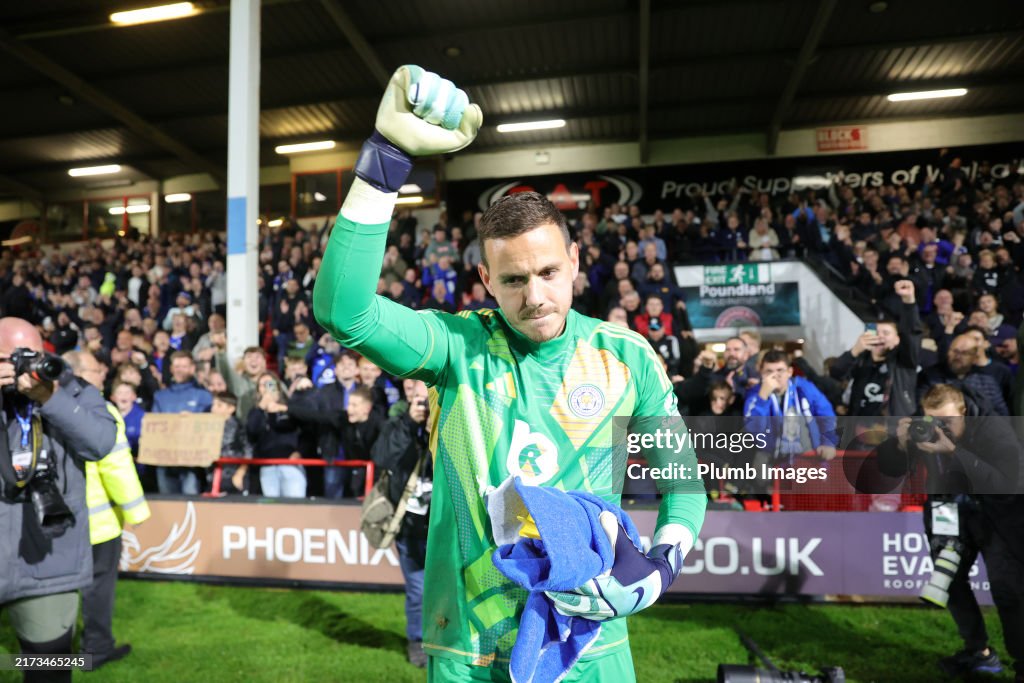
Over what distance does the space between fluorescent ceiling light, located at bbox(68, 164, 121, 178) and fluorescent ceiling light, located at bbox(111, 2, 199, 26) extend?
10110mm

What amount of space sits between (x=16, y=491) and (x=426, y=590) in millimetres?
2357

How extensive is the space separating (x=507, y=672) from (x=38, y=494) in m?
2.53

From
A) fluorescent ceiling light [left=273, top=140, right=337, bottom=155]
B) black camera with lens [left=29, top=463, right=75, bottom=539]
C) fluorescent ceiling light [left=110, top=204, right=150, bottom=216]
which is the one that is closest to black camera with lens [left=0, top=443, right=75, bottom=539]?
black camera with lens [left=29, top=463, right=75, bottom=539]

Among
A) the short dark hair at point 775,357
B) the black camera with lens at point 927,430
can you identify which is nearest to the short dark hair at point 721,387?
the short dark hair at point 775,357

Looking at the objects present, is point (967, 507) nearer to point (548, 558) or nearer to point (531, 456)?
point (531, 456)

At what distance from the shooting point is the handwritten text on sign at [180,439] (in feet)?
21.9

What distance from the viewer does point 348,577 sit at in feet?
20.0

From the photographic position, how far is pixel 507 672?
1.59m

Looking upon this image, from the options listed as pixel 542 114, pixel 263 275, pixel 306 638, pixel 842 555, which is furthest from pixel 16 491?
pixel 542 114

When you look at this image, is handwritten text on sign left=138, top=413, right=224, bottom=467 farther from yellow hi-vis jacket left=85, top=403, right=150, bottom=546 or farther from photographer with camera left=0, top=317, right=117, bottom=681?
photographer with camera left=0, top=317, right=117, bottom=681

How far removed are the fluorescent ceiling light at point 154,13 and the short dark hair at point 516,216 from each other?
12.7 meters

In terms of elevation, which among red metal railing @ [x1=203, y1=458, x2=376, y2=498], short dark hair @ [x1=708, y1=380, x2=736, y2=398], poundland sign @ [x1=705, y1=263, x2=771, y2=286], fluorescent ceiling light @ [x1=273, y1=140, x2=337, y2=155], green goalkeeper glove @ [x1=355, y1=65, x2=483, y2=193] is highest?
fluorescent ceiling light @ [x1=273, y1=140, x2=337, y2=155]

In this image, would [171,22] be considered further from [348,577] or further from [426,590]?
[426,590]

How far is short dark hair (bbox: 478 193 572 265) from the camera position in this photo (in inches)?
62.7
